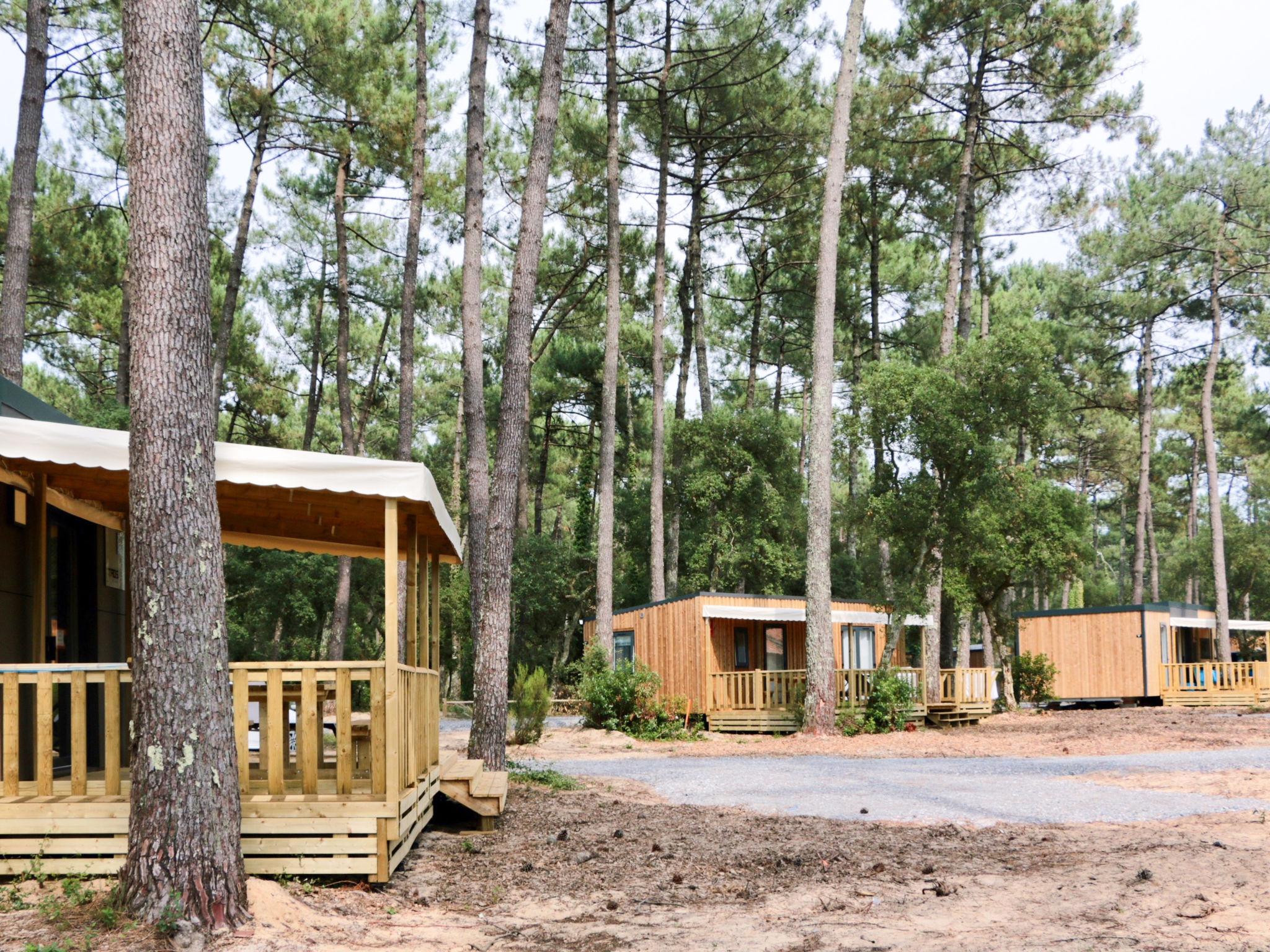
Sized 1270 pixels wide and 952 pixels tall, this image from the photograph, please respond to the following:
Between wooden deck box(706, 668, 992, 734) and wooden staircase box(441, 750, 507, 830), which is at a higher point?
wooden staircase box(441, 750, 507, 830)

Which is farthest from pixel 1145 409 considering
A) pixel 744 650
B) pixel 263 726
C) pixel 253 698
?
pixel 263 726

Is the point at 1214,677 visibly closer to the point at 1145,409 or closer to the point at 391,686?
the point at 1145,409

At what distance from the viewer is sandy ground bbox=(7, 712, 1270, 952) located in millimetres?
4395

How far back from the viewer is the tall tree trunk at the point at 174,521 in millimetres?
4344

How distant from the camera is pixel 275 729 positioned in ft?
17.9

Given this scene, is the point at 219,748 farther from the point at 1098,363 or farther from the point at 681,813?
the point at 1098,363

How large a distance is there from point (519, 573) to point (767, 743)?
41.1 feet

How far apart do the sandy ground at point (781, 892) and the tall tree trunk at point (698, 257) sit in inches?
794

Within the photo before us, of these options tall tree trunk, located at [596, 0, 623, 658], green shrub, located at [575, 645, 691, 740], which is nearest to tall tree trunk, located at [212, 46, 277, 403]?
tall tree trunk, located at [596, 0, 623, 658]

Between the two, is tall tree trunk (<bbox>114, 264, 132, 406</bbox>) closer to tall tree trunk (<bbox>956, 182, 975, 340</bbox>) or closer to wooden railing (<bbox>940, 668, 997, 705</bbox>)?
wooden railing (<bbox>940, 668, 997, 705</bbox>)

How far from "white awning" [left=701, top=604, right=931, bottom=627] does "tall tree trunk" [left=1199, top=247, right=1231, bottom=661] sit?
10956mm

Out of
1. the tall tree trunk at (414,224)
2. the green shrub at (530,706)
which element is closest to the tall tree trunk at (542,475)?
the tall tree trunk at (414,224)

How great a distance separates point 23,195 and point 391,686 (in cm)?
1039

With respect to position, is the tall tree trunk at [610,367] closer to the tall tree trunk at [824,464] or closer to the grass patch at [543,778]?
the tall tree trunk at [824,464]
